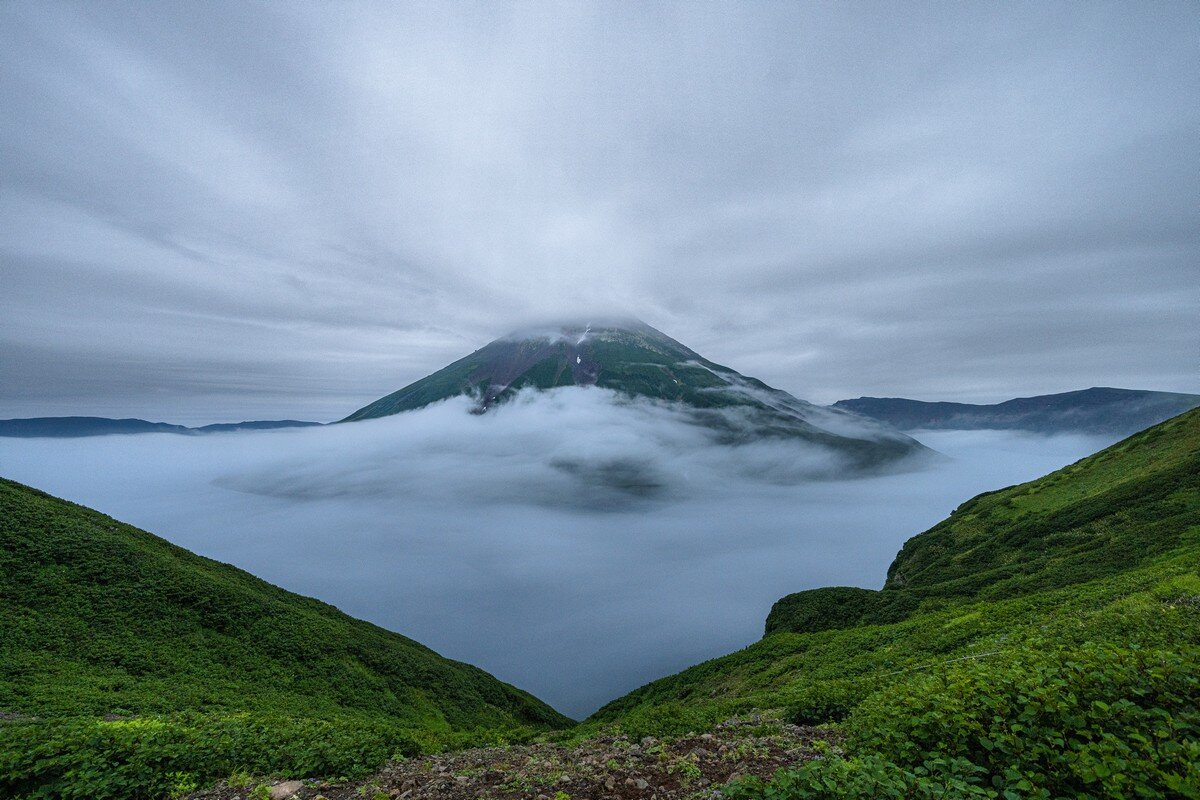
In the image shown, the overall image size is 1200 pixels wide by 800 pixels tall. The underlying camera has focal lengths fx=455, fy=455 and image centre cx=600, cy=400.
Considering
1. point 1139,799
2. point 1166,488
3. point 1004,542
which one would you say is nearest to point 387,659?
point 1139,799

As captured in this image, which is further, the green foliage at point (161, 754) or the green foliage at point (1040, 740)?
the green foliage at point (161, 754)

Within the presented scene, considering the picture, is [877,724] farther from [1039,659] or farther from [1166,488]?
[1166,488]

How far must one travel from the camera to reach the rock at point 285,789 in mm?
10305

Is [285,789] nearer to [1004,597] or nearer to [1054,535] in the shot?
[1004,597]

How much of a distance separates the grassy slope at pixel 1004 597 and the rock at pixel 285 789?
9.63m

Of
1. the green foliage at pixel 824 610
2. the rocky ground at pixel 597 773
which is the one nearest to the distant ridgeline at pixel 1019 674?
the green foliage at pixel 824 610

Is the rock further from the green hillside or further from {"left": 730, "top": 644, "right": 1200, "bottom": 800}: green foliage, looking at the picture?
{"left": 730, "top": 644, "right": 1200, "bottom": 800}: green foliage

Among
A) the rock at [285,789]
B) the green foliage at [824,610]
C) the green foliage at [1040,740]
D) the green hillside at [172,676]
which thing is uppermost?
the green foliage at [1040,740]

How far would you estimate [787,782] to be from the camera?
6.55 metres

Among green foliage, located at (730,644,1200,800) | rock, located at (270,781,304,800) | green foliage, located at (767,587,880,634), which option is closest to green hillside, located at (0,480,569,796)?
rock, located at (270,781,304,800)

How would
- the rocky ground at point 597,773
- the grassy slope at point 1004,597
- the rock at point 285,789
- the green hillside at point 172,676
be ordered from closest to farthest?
the rocky ground at point 597,773 → the rock at point 285,789 → the green hillside at point 172,676 → the grassy slope at point 1004,597

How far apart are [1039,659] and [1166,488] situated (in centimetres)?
5208

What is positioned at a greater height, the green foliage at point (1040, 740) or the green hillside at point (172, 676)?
the green foliage at point (1040, 740)

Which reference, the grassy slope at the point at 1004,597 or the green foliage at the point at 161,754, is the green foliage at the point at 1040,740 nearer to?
the grassy slope at the point at 1004,597
